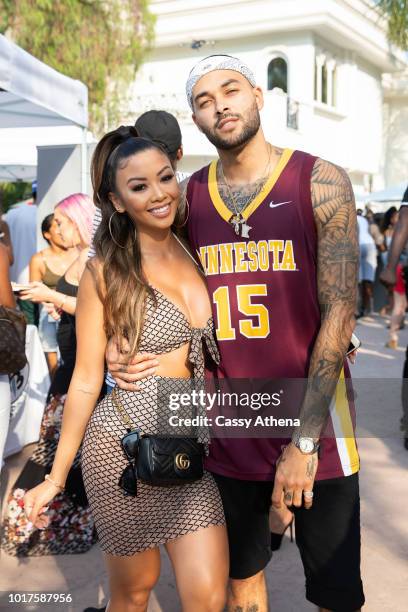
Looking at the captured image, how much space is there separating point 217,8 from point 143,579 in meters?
26.9

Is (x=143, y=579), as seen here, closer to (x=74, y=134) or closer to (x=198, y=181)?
(x=198, y=181)

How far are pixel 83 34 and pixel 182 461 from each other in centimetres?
1789

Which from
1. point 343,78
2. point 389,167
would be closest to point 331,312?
point 343,78

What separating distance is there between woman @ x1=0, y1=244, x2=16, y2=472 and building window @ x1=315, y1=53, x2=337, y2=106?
83.1ft

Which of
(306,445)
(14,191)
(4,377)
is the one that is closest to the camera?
(306,445)

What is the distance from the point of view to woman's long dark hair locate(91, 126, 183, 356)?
2318 millimetres

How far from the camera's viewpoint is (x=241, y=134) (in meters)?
2.38

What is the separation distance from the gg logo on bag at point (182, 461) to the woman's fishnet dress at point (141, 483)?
93mm

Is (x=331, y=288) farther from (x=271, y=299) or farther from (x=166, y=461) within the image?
(x=166, y=461)

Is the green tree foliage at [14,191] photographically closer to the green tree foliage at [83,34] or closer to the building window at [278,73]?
the green tree foliage at [83,34]

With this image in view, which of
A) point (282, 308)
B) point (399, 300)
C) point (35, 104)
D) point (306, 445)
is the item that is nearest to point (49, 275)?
point (35, 104)

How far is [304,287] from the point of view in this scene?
2.29 m

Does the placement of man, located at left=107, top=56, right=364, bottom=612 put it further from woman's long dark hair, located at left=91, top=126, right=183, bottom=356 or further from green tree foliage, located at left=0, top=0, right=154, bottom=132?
green tree foliage, located at left=0, top=0, right=154, bottom=132

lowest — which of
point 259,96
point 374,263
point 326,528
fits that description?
point 374,263
